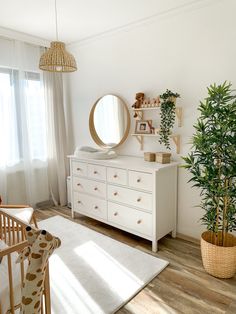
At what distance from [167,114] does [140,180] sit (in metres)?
0.81

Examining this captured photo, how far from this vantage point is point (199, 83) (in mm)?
2646

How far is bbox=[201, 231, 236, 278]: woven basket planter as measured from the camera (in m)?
2.16

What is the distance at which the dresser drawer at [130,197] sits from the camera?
8.70 ft

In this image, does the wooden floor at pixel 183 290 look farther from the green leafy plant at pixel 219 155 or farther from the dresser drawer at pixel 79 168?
the dresser drawer at pixel 79 168

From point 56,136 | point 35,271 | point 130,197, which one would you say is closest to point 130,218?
point 130,197

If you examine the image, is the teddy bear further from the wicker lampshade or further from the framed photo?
the wicker lampshade

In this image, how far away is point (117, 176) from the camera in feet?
9.50

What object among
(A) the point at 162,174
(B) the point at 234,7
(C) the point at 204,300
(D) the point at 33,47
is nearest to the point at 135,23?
(B) the point at 234,7

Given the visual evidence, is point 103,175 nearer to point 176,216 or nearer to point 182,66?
point 176,216

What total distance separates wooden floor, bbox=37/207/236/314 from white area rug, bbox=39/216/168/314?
9 centimetres

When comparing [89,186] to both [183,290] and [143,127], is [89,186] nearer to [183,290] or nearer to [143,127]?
[143,127]

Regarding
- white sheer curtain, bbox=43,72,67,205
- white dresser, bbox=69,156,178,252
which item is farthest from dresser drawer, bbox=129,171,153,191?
white sheer curtain, bbox=43,72,67,205

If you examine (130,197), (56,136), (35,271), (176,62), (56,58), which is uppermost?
(176,62)

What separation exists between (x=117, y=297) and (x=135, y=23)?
9.81ft
